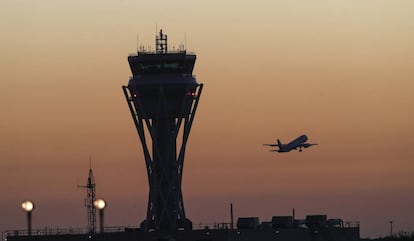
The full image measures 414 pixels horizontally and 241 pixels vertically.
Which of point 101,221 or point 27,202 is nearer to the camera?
point 101,221

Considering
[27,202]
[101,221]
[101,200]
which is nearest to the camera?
[101,221]

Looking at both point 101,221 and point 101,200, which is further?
point 101,200

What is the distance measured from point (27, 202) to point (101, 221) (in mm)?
42162

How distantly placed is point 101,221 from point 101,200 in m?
10.9

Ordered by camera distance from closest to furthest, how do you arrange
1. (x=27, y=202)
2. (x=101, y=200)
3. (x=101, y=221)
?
(x=101, y=221), (x=101, y=200), (x=27, y=202)

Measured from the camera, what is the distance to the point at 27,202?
19275 cm

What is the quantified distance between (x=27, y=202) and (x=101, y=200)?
31.8 m

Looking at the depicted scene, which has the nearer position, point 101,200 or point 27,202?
point 101,200

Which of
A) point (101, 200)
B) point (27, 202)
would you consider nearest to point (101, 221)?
point (101, 200)

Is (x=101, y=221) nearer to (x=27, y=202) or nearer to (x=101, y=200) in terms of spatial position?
(x=101, y=200)

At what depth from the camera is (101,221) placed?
6004 inches
